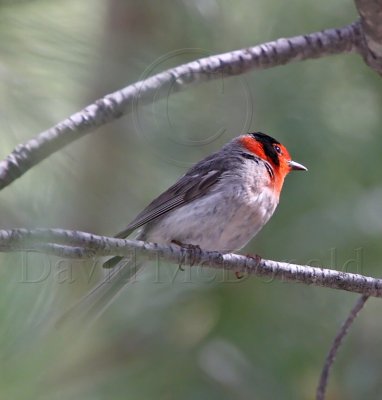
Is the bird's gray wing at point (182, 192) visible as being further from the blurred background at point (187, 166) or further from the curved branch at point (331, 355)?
the curved branch at point (331, 355)

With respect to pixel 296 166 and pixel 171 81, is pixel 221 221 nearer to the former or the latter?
pixel 296 166

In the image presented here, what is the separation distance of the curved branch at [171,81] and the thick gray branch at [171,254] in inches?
23.8

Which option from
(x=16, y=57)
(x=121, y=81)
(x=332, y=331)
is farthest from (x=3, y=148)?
(x=332, y=331)

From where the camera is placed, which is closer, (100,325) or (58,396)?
(58,396)

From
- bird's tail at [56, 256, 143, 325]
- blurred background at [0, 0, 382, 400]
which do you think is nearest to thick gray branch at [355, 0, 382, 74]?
blurred background at [0, 0, 382, 400]

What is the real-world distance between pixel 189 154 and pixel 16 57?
4.30ft

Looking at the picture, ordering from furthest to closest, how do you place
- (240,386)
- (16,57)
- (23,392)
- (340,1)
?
(340,1) < (240,386) < (16,57) < (23,392)

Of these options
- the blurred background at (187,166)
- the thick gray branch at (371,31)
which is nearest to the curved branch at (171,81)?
the thick gray branch at (371,31)

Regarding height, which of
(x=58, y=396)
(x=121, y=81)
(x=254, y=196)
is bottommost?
(x=58, y=396)

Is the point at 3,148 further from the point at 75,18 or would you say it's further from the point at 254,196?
the point at 254,196

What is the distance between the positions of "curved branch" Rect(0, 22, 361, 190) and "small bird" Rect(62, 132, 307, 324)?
1.94ft

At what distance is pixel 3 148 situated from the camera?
11.4ft

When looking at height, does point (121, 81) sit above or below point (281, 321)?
above

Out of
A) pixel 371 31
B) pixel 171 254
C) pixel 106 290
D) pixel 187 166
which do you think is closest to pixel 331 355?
pixel 171 254
